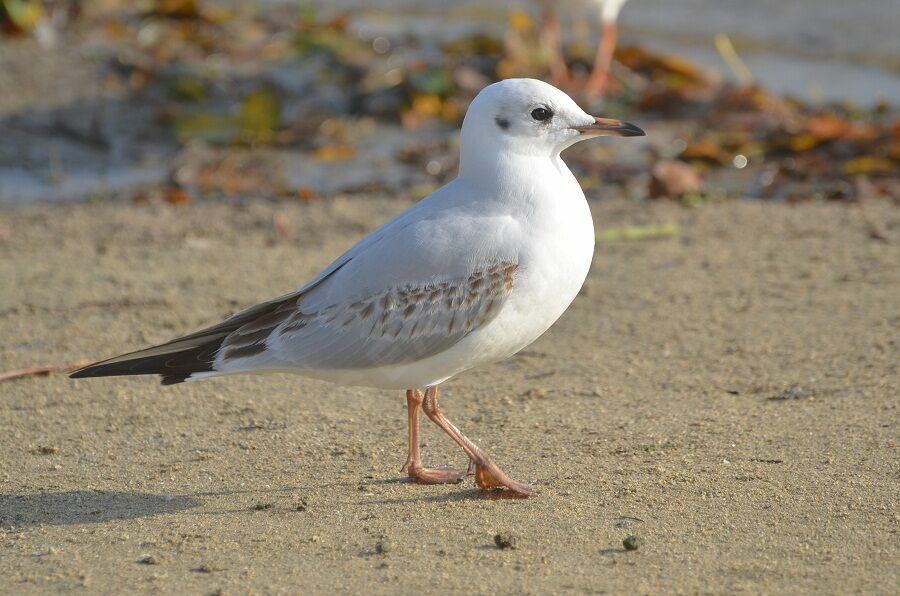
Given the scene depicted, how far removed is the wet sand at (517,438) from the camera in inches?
150

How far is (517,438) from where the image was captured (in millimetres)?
4898

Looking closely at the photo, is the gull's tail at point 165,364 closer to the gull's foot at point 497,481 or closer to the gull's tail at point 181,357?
the gull's tail at point 181,357

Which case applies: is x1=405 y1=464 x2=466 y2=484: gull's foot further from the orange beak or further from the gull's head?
the orange beak

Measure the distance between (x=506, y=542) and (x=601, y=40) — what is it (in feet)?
22.9

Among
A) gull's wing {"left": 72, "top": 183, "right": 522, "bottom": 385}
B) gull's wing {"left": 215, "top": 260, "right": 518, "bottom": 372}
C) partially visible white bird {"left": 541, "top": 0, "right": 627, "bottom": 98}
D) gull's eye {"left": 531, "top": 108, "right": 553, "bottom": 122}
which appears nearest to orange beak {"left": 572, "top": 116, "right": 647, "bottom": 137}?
gull's eye {"left": 531, "top": 108, "right": 553, "bottom": 122}

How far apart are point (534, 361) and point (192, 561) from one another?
223cm

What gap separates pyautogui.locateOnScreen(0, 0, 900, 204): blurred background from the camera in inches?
336

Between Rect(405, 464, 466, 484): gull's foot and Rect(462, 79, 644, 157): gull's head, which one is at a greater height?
Rect(462, 79, 644, 157): gull's head

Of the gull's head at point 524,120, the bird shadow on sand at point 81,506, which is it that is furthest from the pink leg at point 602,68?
the bird shadow on sand at point 81,506

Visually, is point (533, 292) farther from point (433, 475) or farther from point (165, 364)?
point (165, 364)

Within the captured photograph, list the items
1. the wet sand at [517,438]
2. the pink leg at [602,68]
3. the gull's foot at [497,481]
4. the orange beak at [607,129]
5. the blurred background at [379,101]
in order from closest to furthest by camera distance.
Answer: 1. the wet sand at [517,438]
2. the gull's foot at [497,481]
3. the orange beak at [607,129]
4. the blurred background at [379,101]
5. the pink leg at [602,68]

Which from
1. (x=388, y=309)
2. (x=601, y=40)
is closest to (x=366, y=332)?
(x=388, y=309)

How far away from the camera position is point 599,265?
6.99 metres

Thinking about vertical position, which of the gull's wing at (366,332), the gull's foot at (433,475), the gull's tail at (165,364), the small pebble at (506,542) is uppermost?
the gull's wing at (366,332)
